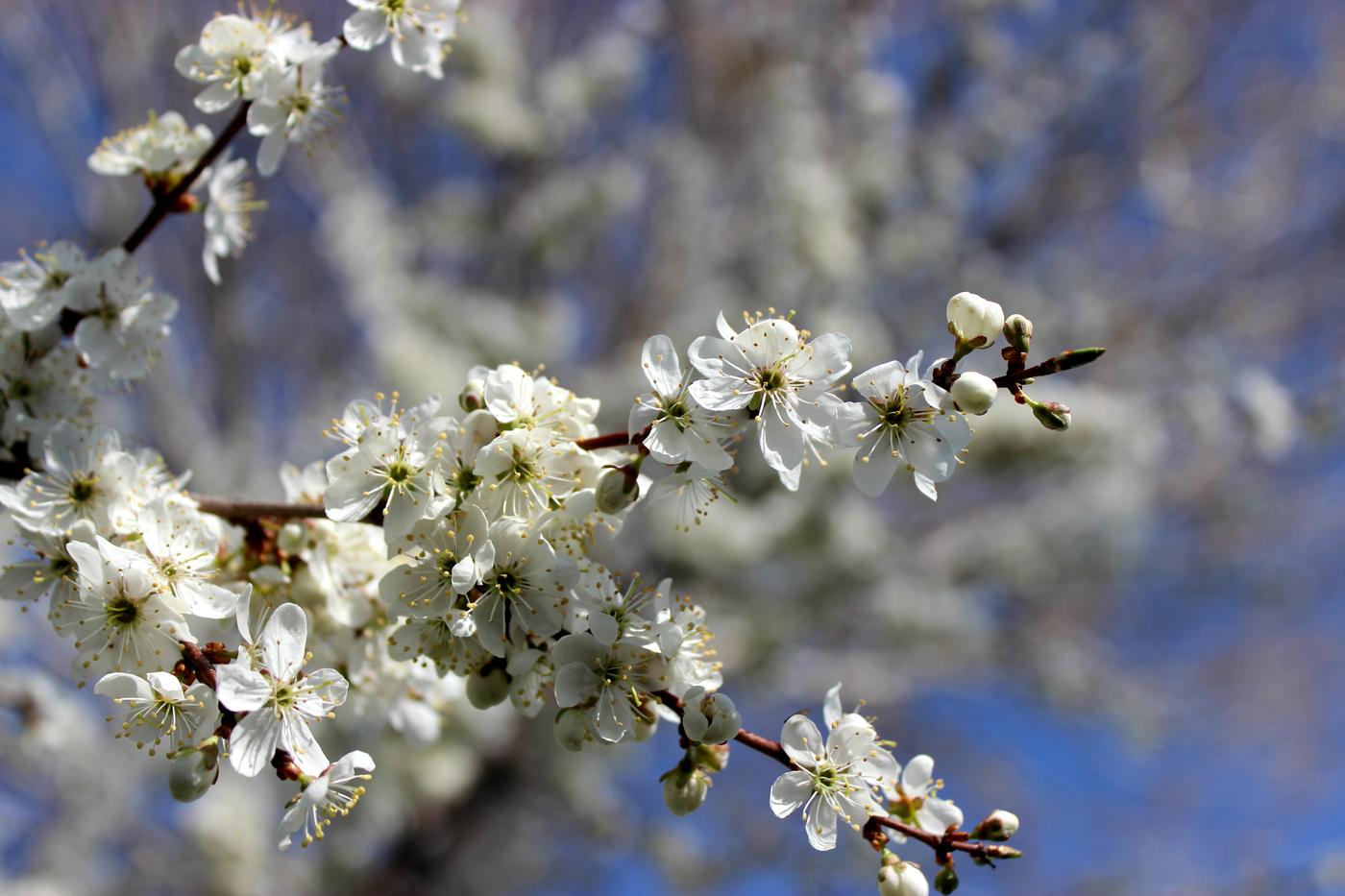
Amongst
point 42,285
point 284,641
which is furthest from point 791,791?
point 42,285

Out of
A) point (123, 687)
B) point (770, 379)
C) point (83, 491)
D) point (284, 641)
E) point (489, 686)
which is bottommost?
point (123, 687)

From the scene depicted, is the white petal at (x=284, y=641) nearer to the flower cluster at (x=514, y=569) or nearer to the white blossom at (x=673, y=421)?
the flower cluster at (x=514, y=569)

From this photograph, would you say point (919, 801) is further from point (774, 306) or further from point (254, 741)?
point (774, 306)

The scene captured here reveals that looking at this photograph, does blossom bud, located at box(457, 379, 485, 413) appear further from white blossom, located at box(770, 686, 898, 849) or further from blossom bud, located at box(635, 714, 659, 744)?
white blossom, located at box(770, 686, 898, 849)

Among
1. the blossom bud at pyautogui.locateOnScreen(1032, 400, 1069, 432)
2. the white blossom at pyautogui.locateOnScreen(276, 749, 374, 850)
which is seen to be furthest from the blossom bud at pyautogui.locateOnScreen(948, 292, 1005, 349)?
the white blossom at pyautogui.locateOnScreen(276, 749, 374, 850)

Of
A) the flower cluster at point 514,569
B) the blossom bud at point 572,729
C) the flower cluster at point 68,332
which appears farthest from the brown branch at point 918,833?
the flower cluster at point 68,332

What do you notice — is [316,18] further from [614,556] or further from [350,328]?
[614,556]

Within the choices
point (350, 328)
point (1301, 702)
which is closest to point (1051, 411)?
point (350, 328)
